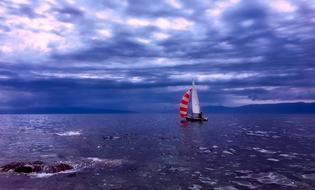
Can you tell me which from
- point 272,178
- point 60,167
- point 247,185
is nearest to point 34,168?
point 60,167

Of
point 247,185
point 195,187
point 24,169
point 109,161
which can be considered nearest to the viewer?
point 195,187

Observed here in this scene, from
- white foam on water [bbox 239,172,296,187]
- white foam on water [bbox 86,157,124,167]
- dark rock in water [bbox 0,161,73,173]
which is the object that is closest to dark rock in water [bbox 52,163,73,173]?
dark rock in water [bbox 0,161,73,173]

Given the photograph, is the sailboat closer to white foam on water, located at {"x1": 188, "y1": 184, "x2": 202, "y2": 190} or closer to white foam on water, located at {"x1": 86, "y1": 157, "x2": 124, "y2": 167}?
white foam on water, located at {"x1": 86, "y1": 157, "x2": 124, "y2": 167}

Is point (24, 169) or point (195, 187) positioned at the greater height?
point (24, 169)

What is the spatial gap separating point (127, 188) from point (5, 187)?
1066cm

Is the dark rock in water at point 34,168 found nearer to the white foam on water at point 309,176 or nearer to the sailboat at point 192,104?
the white foam on water at point 309,176

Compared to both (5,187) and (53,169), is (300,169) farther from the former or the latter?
(5,187)

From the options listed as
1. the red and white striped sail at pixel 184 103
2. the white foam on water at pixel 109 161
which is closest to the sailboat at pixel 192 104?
the red and white striped sail at pixel 184 103

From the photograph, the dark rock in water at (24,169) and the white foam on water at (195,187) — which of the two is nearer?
the white foam on water at (195,187)

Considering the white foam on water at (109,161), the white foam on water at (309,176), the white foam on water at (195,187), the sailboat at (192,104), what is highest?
the sailboat at (192,104)

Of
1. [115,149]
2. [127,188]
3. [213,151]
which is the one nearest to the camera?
[127,188]

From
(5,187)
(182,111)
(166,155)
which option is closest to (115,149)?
(166,155)

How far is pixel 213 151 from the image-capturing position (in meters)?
47.2

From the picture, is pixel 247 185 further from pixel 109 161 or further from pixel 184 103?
pixel 184 103
